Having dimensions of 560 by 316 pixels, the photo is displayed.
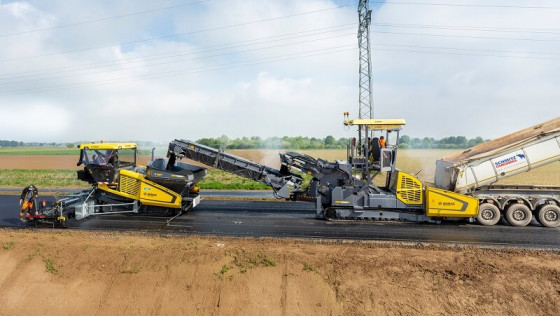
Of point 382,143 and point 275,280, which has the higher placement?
point 382,143

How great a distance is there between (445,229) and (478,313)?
576 centimetres

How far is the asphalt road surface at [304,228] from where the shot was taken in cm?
1199

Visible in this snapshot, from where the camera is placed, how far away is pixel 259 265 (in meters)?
9.40

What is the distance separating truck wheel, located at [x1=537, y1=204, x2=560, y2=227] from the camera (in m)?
13.4

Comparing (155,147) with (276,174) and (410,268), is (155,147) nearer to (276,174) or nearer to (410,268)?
(276,174)

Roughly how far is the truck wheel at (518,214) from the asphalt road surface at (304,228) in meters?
0.26

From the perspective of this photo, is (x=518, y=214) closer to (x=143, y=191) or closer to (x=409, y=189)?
(x=409, y=189)

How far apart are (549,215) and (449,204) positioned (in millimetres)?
3711

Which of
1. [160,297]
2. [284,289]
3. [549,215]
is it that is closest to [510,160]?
[549,215]

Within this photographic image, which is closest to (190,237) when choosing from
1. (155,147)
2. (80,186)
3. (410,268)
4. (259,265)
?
(259,265)

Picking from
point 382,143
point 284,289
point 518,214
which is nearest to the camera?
point 284,289

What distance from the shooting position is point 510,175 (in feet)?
44.2

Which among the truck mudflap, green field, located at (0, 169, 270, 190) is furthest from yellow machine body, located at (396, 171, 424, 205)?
green field, located at (0, 169, 270, 190)

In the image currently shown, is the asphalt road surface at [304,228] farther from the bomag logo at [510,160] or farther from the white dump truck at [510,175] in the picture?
the bomag logo at [510,160]
